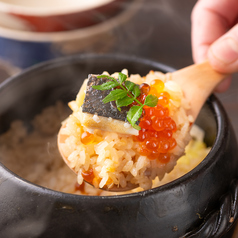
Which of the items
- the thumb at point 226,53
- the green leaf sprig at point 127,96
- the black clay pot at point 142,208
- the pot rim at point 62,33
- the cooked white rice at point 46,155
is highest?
the thumb at point 226,53

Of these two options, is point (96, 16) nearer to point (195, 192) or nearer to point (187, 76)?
point (187, 76)

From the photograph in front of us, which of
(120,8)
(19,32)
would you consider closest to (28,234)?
(19,32)

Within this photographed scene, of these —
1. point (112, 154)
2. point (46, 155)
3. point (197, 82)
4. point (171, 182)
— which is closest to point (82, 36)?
point (46, 155)

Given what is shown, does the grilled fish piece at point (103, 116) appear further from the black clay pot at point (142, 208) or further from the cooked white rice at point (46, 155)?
the cooked white rice at point (46, 155)

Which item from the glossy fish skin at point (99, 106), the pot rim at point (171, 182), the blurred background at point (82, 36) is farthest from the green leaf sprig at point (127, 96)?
the blurred background at point (82, 36)

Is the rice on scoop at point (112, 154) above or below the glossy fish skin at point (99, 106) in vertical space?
below

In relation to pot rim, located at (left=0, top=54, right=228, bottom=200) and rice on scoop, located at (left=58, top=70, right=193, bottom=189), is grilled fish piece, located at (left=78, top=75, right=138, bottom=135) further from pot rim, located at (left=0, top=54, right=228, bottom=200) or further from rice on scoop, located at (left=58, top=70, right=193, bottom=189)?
pot rim, located at (left=0, top=54, right=228, bottom=200)
